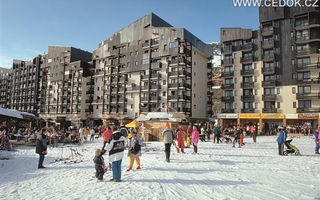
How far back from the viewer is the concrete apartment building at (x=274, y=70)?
133 feet

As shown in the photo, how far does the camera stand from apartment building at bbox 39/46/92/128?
6851 centimetres

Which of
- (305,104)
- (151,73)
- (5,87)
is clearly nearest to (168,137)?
(305,104)

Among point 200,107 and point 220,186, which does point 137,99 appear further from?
point 220,186

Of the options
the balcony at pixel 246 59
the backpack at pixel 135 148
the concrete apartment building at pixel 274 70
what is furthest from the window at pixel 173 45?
the backpack at pixel 135 148

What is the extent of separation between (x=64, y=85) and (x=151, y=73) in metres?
35.0

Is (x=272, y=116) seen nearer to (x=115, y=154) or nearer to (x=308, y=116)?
(x=308, y=116)

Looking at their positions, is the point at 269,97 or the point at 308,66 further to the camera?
the point at 269,97

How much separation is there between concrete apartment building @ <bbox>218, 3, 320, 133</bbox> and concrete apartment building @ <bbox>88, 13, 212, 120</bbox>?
7440 mm

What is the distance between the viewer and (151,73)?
53906 mm

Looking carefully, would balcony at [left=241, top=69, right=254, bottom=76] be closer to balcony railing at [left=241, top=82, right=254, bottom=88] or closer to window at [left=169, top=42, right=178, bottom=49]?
balcony railing at [left=241, top=82, right=254, bottom=88]

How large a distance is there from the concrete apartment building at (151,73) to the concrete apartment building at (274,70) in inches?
293

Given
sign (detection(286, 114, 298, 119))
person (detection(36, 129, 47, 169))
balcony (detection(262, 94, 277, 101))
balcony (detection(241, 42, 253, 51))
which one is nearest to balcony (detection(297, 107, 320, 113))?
sign (detection(286, 114, 298, 119))

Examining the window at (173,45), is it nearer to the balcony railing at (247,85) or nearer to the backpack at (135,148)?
the balcony railing at (247,85)

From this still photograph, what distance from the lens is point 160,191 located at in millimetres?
6715
